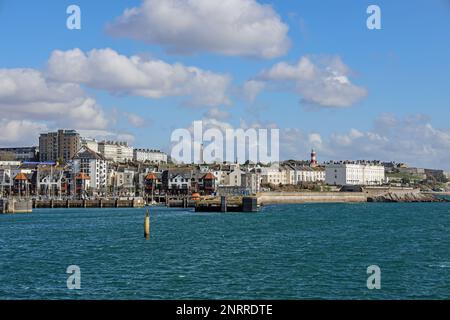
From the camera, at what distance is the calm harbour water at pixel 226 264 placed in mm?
30125

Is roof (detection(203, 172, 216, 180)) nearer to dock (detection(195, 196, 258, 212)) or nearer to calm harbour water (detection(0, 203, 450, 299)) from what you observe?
dock (detection(195, 196, 258, 212))

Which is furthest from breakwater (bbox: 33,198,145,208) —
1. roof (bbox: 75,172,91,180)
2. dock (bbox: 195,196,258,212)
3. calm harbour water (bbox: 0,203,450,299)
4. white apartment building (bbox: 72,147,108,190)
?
calm harbour water (bbox: 0,203,450,299)

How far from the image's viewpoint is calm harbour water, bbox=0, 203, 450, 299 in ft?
98.8

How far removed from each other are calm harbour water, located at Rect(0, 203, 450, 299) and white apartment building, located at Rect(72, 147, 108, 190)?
112 m

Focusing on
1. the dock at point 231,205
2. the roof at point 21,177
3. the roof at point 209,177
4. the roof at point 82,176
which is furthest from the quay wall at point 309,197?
the roof at point 21,177

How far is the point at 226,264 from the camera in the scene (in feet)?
128

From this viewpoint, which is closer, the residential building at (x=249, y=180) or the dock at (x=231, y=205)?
the dock at (x=231, y=205)

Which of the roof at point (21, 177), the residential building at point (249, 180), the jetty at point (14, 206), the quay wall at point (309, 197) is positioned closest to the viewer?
the jetty at point (14, 206)

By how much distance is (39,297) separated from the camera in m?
29.1

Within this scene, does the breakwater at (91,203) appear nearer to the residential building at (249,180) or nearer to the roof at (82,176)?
the roof at (82,176)

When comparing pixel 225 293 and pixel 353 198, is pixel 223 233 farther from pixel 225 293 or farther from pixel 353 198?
pixel 353 198

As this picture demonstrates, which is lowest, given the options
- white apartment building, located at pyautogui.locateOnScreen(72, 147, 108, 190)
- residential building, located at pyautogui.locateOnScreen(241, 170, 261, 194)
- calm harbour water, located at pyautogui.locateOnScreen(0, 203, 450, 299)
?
calm harbour water, located at pyautogui.locateOnScreen(0, 203, 450, 299)

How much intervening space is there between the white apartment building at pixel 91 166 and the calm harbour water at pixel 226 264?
112060mm
